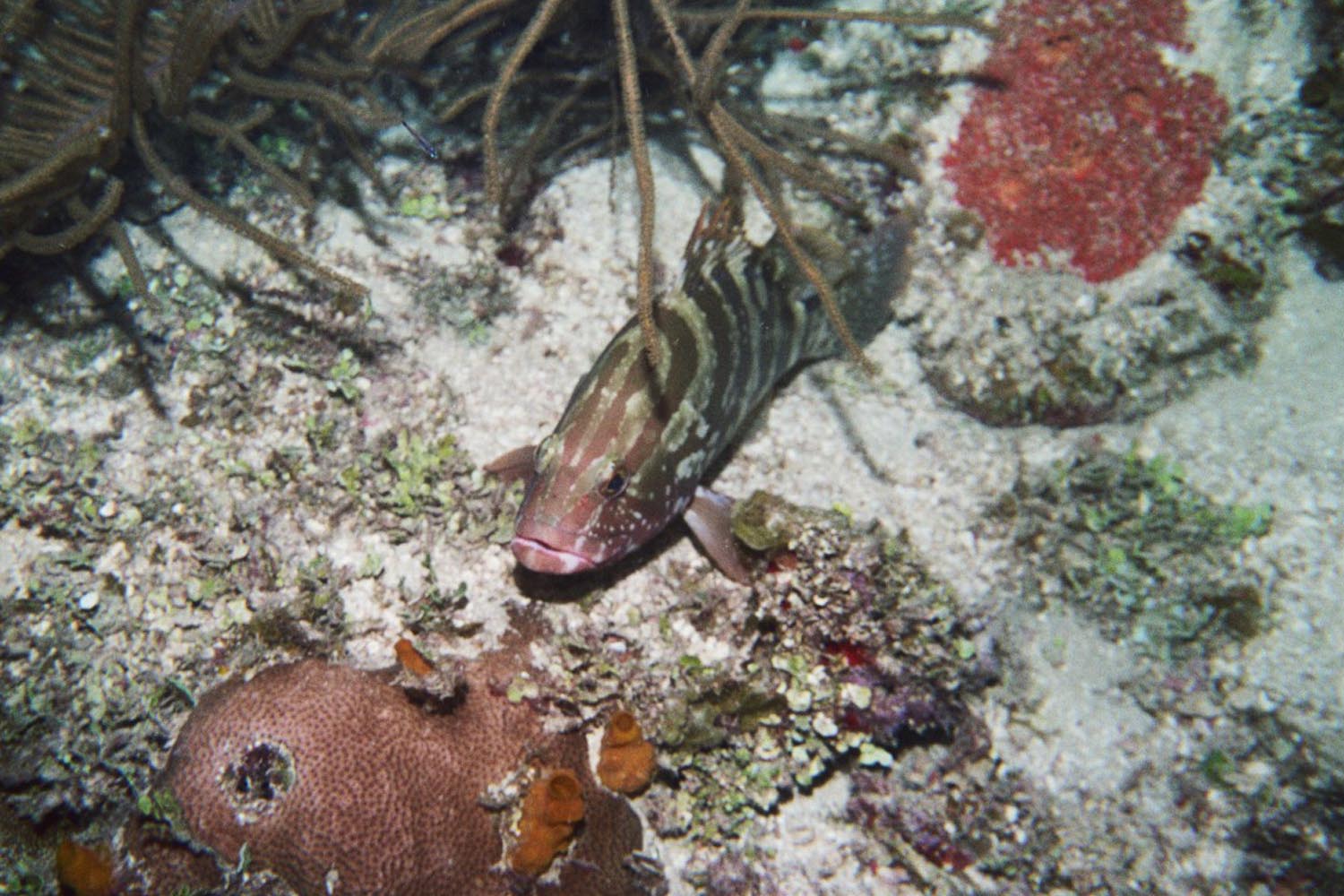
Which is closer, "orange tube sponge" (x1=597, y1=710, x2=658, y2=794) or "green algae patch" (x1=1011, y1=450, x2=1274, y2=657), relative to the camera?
"orange tube sponge" (x1=597, y1=710, x2=658, y2=794)

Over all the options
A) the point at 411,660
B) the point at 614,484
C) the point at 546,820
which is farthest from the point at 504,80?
the point at 546,820

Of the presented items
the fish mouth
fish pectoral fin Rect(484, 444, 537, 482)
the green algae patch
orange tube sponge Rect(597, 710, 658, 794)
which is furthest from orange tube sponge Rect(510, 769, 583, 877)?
the green algae patch

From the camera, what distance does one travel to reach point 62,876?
3.11m

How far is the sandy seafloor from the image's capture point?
12.5 ft

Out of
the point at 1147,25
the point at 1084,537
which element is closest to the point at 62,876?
the point at 1084,537

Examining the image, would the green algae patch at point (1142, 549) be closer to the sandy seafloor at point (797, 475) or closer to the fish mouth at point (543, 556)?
the sandy seafloor at point (797, 475)

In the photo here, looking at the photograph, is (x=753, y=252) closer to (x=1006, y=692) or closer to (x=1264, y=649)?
(x=1006, y=692)

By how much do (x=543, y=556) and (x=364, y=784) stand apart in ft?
4.01

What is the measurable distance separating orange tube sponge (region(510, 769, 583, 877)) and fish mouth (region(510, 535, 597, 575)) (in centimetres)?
91

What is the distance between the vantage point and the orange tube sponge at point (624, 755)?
11.5 ft

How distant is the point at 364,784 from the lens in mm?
3219

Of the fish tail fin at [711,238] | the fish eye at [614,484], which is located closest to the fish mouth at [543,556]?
the fish eye at [614,484]

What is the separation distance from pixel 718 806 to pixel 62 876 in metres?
2.85

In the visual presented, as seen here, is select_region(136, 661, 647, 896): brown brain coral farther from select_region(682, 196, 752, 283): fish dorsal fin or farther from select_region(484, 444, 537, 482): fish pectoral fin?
select_region(682, 196, 752, 283): fish dorsal fin
